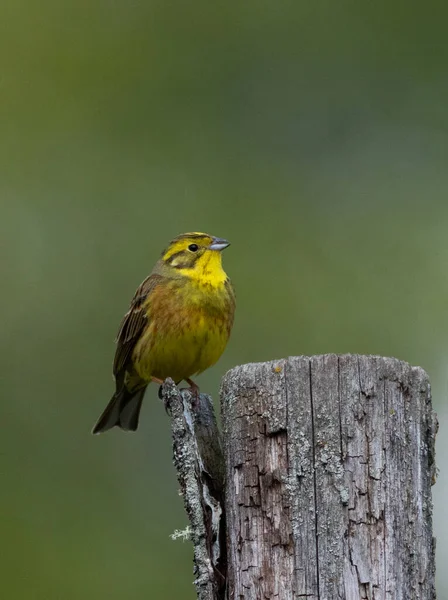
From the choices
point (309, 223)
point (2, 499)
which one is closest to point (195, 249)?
point (2, 499)

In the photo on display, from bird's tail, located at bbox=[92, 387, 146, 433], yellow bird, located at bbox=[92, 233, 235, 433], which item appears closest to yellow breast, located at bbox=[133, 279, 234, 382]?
yellow bird, located at bbox=[92, 233, 235, 433]

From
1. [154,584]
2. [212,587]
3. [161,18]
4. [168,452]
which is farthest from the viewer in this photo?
[161,18]

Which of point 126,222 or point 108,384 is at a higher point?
point 126,222

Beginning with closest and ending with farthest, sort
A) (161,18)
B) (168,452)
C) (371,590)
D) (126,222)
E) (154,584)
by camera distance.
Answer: (371,590)
(154,584)
(168,452)
(126,222)
(161,18)

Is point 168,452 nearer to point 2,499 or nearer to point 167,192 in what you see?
point 2,499

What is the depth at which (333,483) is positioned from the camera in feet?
12.5

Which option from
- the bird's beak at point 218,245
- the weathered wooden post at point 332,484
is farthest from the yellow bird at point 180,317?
the weathered wooden post at point 332,484

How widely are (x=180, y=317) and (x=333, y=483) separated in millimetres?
3070

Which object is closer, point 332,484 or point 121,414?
point 332,484

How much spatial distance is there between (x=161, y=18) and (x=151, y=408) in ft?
16.8

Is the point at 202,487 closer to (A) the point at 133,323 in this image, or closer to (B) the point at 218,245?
(A) the point at 133,323

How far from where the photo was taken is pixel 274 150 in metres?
12.9

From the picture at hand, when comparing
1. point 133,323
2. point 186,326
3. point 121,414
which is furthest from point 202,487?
point 121,414

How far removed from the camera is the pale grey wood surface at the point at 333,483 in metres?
3.76
